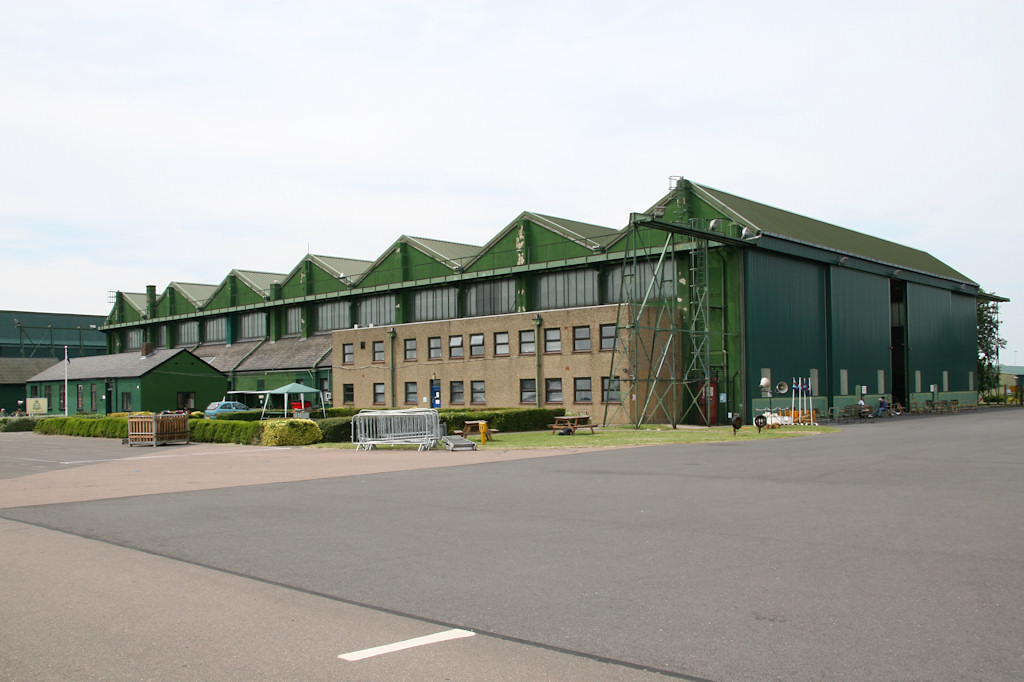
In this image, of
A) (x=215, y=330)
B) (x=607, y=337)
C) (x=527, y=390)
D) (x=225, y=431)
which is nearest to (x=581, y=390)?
(x=607, y=337)

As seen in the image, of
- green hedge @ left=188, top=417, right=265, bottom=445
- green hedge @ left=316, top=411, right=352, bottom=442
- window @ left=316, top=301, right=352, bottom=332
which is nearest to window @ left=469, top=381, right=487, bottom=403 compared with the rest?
green hedge @ left=316, top=411, right=352, bottom=442

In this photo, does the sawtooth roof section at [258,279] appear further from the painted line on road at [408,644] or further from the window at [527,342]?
the painted line on road at [408,644]

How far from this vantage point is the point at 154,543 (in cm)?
1014

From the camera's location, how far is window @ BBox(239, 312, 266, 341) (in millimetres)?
73875

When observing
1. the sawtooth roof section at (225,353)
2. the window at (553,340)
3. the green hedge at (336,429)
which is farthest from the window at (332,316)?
the green hedge at (336,429)

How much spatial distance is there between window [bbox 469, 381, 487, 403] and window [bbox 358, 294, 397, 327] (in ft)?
45.6

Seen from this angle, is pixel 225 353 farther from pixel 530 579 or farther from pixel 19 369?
pixel 530 579

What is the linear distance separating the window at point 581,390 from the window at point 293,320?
33.3 meters

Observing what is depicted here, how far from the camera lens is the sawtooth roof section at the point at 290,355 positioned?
207 feet

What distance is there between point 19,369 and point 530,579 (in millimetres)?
84014

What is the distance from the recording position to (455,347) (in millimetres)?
49406

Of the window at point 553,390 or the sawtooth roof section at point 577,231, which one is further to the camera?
the sawtooth roof section at point 577,231

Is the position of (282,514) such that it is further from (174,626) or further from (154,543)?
(174,626)

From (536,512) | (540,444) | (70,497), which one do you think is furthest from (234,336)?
(536,512)
